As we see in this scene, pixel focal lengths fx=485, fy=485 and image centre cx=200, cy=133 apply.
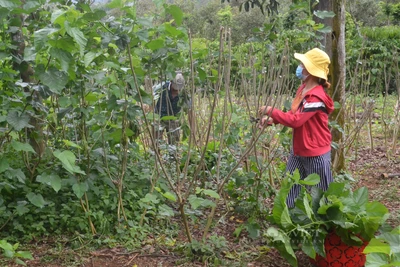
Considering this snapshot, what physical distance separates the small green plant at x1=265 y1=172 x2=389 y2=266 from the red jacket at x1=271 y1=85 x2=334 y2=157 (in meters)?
0.44

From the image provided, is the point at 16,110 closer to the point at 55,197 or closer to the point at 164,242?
the point at 55,197

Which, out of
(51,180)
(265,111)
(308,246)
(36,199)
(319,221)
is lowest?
(308,246)

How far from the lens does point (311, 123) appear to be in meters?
3.68

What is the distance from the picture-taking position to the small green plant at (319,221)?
124 inches

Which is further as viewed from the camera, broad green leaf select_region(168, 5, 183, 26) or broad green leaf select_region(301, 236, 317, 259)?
broad green leaf select_region(301, 236, 317, 259)

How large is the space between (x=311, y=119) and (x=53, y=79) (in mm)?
1925

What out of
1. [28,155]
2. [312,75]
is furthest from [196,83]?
[28,155]

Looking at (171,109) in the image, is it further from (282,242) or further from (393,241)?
(393,241)

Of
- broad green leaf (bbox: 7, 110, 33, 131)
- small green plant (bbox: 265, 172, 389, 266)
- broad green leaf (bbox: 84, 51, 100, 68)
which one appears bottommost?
small green plant (bbox: 265, 172, 389, 266)

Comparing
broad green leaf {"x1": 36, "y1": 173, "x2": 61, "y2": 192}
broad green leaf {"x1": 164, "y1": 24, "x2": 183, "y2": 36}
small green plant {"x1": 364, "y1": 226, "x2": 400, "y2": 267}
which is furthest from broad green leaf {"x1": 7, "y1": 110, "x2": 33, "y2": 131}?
small green plant {"x1": 364, "y1": 226, "x2": 400, "y2": 267}

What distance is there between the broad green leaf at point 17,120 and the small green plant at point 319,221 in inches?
65.2

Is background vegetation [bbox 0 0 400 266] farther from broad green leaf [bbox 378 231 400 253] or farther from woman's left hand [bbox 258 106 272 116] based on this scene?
broad green leaf [bbox 378 231 400 253]

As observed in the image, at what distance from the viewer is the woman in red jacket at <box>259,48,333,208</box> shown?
359 centimetres

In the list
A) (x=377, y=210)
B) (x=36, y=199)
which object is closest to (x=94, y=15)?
(x=36, y=199)
